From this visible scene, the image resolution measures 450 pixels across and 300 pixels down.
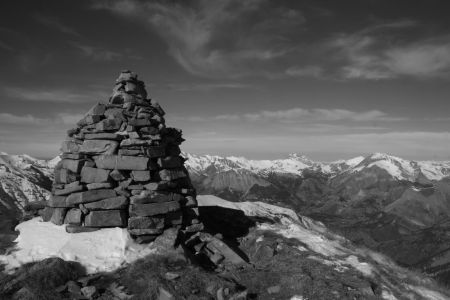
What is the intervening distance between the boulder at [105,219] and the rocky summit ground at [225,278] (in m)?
2.66

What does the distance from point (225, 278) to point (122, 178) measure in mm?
10156

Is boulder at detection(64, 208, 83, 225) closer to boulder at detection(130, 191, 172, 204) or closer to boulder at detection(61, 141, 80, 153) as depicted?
boulder at detection(130, 191, 172, 204)

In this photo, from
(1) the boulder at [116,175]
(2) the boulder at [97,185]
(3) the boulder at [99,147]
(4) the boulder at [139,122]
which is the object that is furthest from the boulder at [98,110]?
(2) the boulder at [97,185]

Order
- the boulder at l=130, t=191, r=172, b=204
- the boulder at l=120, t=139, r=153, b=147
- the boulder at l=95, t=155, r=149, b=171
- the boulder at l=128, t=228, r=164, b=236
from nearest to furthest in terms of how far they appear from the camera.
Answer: the boulder at l=128, t=228, r=164, b=236, the boulder at l=130, t=191, r=172, b=204, the boulder at l=95, t=155, r=149, b=171, the boulder at l=120, t=139, r=153, b=147

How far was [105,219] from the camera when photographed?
2188 cm

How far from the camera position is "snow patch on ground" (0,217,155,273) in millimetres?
18406

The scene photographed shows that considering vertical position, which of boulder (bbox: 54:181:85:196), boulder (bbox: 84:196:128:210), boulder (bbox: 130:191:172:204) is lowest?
boulder (bbox: 84:196:128:210)

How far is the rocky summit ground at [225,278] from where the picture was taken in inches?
601

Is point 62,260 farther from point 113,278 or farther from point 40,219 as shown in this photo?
point 40,219

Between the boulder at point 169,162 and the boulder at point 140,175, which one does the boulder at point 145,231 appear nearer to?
the boulder at point 140,175

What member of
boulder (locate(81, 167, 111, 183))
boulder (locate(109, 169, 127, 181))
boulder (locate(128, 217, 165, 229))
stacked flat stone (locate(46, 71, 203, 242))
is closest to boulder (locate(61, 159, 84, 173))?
stacked flat stone (locate(46, 71, 203, 242))

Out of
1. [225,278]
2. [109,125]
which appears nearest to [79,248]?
[109,125]

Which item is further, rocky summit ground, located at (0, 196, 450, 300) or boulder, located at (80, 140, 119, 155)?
boulder, located at (80, 140, 119, 155)

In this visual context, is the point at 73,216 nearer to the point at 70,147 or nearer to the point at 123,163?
the point at 123,163
